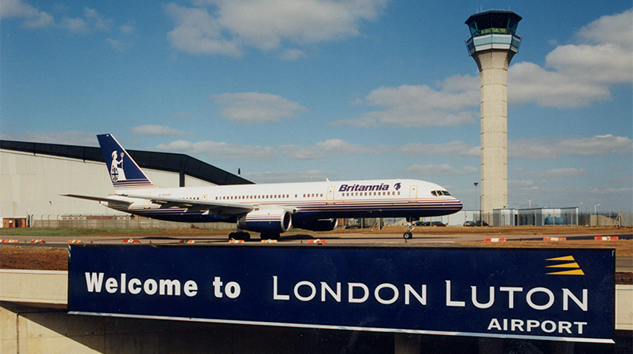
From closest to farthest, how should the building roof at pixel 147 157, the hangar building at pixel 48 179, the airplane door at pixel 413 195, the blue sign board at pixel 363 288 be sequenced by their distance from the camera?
the blue sign board at pixel 363 288 → the airplane door at pixel 413 195 → the hangar building at pixel 48 179 → the building roof at pixel 147 157

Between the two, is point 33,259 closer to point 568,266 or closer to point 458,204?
point 568,266

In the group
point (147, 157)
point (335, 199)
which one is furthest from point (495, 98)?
point (335, 199)

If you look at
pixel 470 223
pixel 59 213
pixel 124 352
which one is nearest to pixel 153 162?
pixel 59 213

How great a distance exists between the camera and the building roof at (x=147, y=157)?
67.4 metres

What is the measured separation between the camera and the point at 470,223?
76.6m

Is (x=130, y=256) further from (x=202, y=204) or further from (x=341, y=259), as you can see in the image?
(x=202, y=204)

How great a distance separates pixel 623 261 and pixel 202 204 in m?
23.4

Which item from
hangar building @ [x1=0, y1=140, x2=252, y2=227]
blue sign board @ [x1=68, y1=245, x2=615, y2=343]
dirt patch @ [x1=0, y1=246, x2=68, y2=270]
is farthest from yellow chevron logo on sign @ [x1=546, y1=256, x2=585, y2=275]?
hangar building @ [x1=0, y1=140, x2=252, y2=227]

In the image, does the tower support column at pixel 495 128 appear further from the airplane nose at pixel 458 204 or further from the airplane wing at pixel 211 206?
the airplane wing at pixel 211 206

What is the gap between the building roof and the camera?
67375 mm

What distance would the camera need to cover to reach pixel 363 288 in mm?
12508

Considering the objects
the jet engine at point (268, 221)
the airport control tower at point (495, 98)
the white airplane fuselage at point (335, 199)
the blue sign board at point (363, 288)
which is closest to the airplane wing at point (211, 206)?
the white airplane fuselage at point (335, 199)

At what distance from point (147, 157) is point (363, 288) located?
6292 centimetres

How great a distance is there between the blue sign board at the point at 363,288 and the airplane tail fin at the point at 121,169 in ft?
A: 89.4
